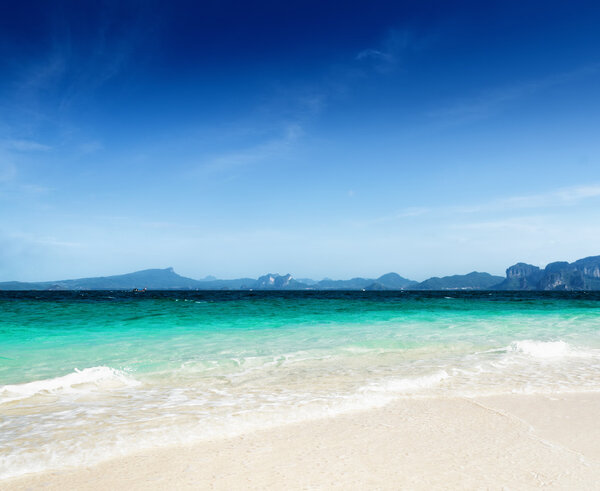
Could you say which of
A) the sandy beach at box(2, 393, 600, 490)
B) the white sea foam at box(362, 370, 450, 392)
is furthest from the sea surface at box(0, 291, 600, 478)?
the sandy beach at box(2, 393, 600, 490)

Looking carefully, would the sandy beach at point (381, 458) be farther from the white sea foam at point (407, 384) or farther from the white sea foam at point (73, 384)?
the white sea foam at point (73, 384)

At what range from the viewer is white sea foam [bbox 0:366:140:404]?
6305 mm

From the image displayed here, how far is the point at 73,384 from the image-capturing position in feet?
22.6

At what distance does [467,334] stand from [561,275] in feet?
652

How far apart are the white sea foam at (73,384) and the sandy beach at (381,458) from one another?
329 centimetres

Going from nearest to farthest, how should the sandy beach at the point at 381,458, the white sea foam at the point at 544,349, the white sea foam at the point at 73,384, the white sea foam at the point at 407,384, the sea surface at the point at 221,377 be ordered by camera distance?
the sandy beach at the point at 381,458
the sea surface at the point at 221,377
the white sea foam at the point at 73,384
the white sea foam at the point at 407,384
the white sea foam at the point at 544,349

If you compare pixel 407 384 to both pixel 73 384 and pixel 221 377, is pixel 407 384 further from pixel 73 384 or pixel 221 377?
pixel 73 384

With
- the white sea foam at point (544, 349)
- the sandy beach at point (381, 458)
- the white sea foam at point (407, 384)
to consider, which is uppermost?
the sandy beach at point (381, 458)

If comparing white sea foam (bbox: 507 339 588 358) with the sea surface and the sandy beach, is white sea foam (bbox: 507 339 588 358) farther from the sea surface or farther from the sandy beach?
the sandy beach

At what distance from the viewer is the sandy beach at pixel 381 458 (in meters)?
3.34

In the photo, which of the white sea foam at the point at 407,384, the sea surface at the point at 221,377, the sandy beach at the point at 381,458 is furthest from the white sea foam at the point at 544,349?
the sandy beach at the point at 381,458

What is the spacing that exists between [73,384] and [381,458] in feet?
18.5

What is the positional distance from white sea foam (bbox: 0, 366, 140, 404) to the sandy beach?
10.8 ft

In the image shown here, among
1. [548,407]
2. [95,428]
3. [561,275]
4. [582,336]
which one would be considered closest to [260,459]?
[95,428]
